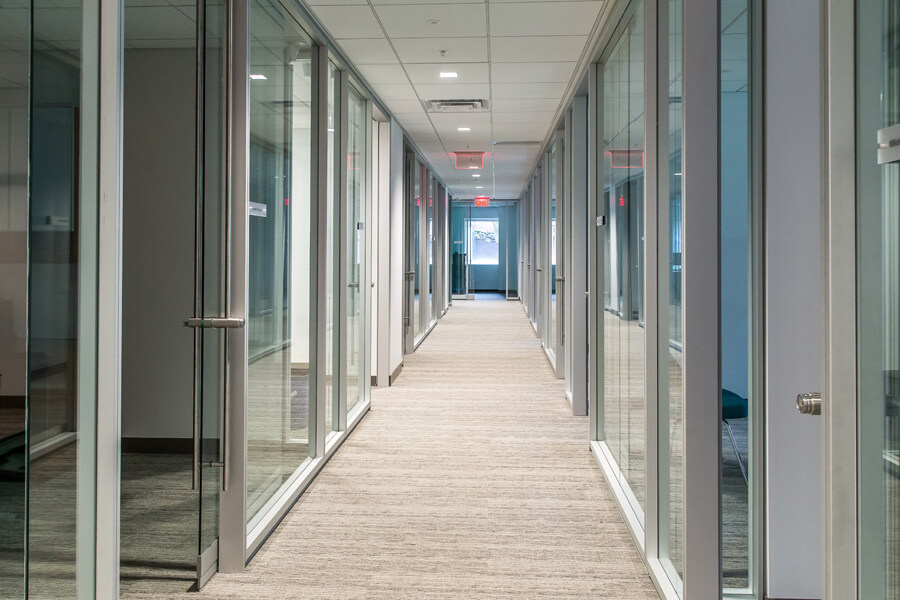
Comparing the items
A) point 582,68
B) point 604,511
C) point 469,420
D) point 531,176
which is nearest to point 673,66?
point 604,511

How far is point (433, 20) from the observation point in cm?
417

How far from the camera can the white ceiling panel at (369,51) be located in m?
4.62

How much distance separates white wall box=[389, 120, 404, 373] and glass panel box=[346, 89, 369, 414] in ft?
3.97

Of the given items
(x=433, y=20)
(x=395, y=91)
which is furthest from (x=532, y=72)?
(x=433, y=20)

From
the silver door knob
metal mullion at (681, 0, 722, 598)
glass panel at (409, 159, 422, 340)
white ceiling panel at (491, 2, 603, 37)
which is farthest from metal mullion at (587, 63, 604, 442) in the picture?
glass panel at (409, 159, 422, 340)

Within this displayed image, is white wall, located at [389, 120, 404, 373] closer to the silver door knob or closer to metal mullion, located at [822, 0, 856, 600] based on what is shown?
the silver door knob

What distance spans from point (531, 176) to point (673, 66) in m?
10.3

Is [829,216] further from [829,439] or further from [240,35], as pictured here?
[240,35]

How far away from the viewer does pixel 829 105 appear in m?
1.21

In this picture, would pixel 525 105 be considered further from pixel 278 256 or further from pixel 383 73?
pixel 278 256

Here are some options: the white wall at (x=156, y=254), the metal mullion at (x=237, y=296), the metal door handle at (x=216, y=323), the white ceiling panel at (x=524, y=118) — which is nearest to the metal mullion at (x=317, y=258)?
the white wall at (x=156, y=254)

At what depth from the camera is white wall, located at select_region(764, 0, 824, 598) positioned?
7.14 ft

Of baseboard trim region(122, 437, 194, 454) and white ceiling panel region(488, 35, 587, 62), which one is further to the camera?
white ceiling panel region(488, 35, 587, 62)

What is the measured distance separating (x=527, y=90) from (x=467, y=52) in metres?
1.25
